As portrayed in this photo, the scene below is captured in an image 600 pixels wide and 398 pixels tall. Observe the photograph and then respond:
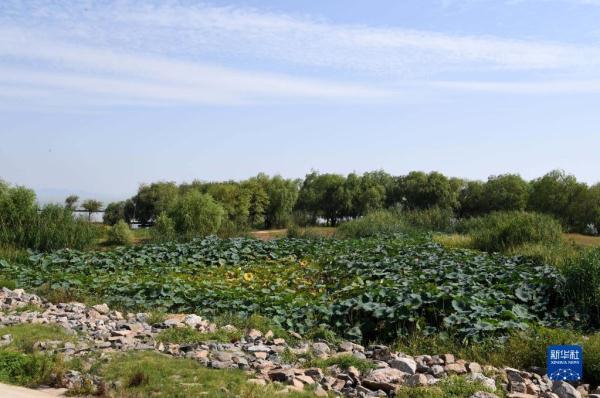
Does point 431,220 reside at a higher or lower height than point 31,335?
higher

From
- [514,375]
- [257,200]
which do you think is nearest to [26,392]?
[514,375]

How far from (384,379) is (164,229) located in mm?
15278

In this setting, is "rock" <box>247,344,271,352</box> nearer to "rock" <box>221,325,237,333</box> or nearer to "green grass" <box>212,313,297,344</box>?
"green grass" <box>212,313,297,344</box>

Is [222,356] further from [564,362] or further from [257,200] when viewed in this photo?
[257,200]

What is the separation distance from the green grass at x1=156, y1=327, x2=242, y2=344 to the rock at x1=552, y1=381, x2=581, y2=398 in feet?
11.1

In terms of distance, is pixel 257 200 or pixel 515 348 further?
pixel 257 200

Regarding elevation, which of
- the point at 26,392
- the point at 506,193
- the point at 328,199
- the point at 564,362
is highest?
the point at 506,193

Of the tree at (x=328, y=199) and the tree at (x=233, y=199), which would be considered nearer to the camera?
the tree at (x=233, y=199)

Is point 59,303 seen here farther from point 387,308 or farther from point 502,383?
point 502,383

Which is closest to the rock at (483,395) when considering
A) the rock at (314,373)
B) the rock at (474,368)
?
the rock at (474,368)

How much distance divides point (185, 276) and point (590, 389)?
7.42 m

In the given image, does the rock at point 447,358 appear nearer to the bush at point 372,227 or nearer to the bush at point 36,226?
the bush at point 36,226

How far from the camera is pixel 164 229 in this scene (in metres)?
19.5

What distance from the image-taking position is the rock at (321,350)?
20.1 feet
